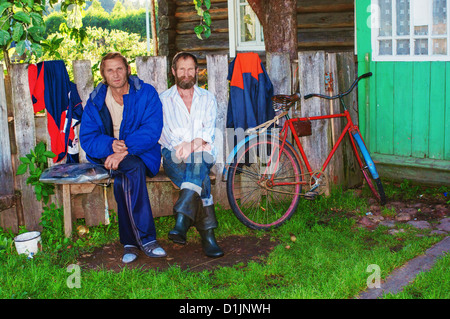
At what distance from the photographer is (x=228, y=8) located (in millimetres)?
9430

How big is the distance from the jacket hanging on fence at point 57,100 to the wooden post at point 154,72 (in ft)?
2.12

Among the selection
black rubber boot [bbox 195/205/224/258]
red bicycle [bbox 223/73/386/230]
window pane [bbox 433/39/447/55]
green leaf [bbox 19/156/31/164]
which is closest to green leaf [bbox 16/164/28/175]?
green leaf [bbox 19/156/31/164]

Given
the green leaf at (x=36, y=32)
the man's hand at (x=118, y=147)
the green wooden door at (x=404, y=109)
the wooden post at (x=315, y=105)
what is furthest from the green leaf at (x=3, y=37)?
the green wooden door at (x=404, y=109)

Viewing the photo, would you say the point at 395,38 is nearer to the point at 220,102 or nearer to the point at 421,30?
the point at 421,30

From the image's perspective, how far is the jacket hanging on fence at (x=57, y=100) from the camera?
490 cm

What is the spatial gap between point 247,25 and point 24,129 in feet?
18.0

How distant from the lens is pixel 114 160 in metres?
4.44

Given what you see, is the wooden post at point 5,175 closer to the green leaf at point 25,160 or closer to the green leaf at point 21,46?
the green leaf at point 25,160

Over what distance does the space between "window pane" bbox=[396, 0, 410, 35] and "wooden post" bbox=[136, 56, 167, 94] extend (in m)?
2.61

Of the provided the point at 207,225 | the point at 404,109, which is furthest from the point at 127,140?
the point at 404,109

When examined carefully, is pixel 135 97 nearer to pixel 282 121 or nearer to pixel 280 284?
pixel 282 121
